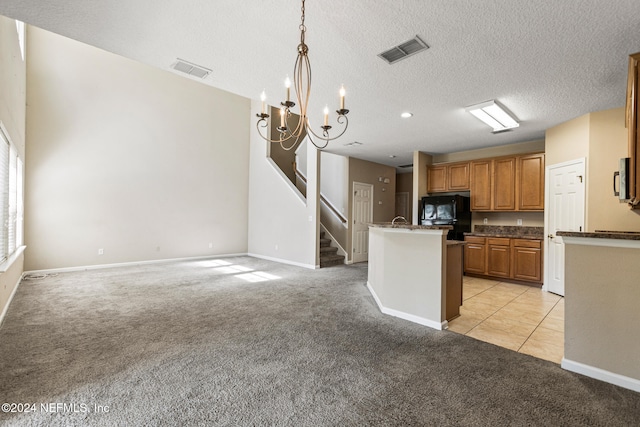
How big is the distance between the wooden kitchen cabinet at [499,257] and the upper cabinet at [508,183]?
0.66 meters

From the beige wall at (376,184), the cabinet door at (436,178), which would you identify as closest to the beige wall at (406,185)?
the beige wall at (376,184)

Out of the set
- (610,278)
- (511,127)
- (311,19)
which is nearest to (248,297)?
(311,19)

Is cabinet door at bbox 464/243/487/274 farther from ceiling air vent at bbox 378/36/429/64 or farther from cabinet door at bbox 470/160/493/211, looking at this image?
ceiling air vent at bbox 378/36/429/64

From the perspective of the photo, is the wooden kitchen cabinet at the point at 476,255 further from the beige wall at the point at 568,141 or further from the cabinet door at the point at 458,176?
the beige wall at the point at 568,141

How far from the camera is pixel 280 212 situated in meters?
7.40

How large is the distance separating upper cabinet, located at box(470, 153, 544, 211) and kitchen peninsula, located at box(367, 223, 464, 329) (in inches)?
106

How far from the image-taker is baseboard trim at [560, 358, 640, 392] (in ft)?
6.59

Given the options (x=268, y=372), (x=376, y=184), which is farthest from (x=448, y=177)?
(x=268, y=372)

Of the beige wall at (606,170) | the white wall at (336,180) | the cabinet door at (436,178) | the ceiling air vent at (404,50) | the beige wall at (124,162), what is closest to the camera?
the ceiling air vent at (404,50)

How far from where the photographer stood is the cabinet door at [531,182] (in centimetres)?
500

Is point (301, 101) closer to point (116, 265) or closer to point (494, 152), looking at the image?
point (494, 152)

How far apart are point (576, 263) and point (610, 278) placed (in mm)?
205

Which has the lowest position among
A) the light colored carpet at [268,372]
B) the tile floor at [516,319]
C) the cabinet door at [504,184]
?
the tile floor at [516,319]

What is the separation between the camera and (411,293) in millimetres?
3293
